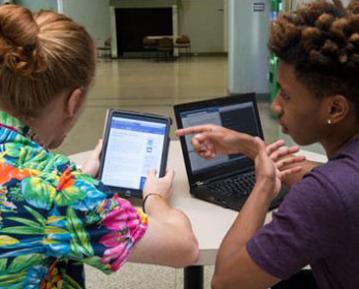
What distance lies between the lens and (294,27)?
1.02 metres

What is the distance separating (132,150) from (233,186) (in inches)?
12.6

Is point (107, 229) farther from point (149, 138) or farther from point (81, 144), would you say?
point (81, 144)

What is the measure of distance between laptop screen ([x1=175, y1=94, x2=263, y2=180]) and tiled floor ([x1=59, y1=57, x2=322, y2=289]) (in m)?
0.31

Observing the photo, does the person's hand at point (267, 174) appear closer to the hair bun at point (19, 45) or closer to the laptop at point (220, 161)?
the laptop at point (220, 161)

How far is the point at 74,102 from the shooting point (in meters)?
1.00

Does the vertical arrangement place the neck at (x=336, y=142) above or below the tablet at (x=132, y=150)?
above

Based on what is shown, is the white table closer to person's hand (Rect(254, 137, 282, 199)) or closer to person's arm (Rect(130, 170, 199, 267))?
person's arm (Rect(130, 170, 199, 267))

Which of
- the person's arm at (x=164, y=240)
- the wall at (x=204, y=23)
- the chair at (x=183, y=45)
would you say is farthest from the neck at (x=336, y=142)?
the wall at (x=204, y=23)

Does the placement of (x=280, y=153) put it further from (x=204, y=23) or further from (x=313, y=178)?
(x=204, y=23)

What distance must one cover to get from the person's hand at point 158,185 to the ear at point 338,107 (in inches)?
19.4

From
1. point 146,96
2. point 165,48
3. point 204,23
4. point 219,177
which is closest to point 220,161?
point 219,177

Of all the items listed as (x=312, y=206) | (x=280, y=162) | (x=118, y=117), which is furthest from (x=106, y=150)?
(x=312, y=206)

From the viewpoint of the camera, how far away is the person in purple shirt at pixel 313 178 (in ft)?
2.94

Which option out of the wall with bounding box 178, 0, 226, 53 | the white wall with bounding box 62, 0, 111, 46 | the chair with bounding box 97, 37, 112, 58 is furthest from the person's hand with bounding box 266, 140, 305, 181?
the wall with bounding box 178, 0, 226, 53
